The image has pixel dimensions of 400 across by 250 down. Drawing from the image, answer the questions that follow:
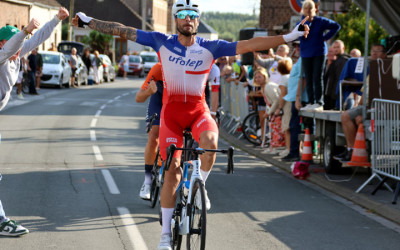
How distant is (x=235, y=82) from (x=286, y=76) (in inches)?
251

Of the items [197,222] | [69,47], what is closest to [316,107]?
[197,222]

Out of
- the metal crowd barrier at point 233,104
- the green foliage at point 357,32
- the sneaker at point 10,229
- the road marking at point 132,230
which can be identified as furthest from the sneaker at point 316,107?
the green foliage at point 357,32

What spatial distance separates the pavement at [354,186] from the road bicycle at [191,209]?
349cm

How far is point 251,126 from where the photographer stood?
18422 millimetres

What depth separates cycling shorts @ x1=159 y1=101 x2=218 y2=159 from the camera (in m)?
6.90

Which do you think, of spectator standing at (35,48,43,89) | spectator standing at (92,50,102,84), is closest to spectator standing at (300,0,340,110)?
spectator standing at (35,48,43,89)

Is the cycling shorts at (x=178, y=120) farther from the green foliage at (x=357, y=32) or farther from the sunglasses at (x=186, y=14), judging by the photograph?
the green foliage at (x=357, y=32)

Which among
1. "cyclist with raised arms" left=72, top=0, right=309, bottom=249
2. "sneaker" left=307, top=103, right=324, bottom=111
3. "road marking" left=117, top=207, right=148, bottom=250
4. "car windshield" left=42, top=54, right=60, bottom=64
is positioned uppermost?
"cyclist with raised arms" left=72, top=0, right=309, bottom=249

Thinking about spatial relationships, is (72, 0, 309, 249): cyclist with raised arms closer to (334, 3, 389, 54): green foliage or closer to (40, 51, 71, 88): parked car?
(334, 3, 389, 54): green foliage

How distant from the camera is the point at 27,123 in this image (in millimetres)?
21375

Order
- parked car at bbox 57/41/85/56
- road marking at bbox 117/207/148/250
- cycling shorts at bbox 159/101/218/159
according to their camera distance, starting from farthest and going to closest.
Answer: parked car at bbox 57/41/85/56 < road marking at bbox 117/207/148/250 < cycling shorts at bbox 159/101/218/159

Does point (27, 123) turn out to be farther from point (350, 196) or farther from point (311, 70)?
point (350, 196)

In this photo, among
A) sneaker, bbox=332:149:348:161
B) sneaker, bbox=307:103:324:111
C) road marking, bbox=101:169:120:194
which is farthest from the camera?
sneaker, bbox=307:103:324:111

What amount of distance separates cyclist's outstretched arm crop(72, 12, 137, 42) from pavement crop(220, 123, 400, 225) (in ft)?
13.1
